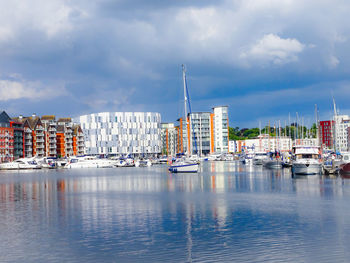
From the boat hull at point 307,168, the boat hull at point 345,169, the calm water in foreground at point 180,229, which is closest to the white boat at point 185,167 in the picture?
the boat hull at point 307,168

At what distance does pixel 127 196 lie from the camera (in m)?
55.8

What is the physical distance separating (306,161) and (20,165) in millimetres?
119050

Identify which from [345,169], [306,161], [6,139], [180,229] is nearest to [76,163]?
[6,139]

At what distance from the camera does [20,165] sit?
17250 cm

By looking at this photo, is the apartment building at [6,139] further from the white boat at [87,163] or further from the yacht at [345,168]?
the yacht at [345,168]

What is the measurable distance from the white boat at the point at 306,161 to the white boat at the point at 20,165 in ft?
379

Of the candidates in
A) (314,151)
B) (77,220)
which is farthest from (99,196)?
(314,151)

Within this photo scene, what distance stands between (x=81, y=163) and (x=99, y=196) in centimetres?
13479

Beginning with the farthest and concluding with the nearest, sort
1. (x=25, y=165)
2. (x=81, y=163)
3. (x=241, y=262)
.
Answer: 1. (x=81, y=163)
2. (x=25, y=165)
3. (x=241, y=262)

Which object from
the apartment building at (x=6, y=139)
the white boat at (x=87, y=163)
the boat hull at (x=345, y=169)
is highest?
the apartment building at (x=6, y=139)

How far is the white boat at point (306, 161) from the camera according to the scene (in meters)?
81.7

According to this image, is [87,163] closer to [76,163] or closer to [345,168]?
[76,163]

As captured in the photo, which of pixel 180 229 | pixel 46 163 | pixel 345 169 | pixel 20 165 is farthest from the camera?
pixel 46 163

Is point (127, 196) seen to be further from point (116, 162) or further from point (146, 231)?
point (116, 162)
